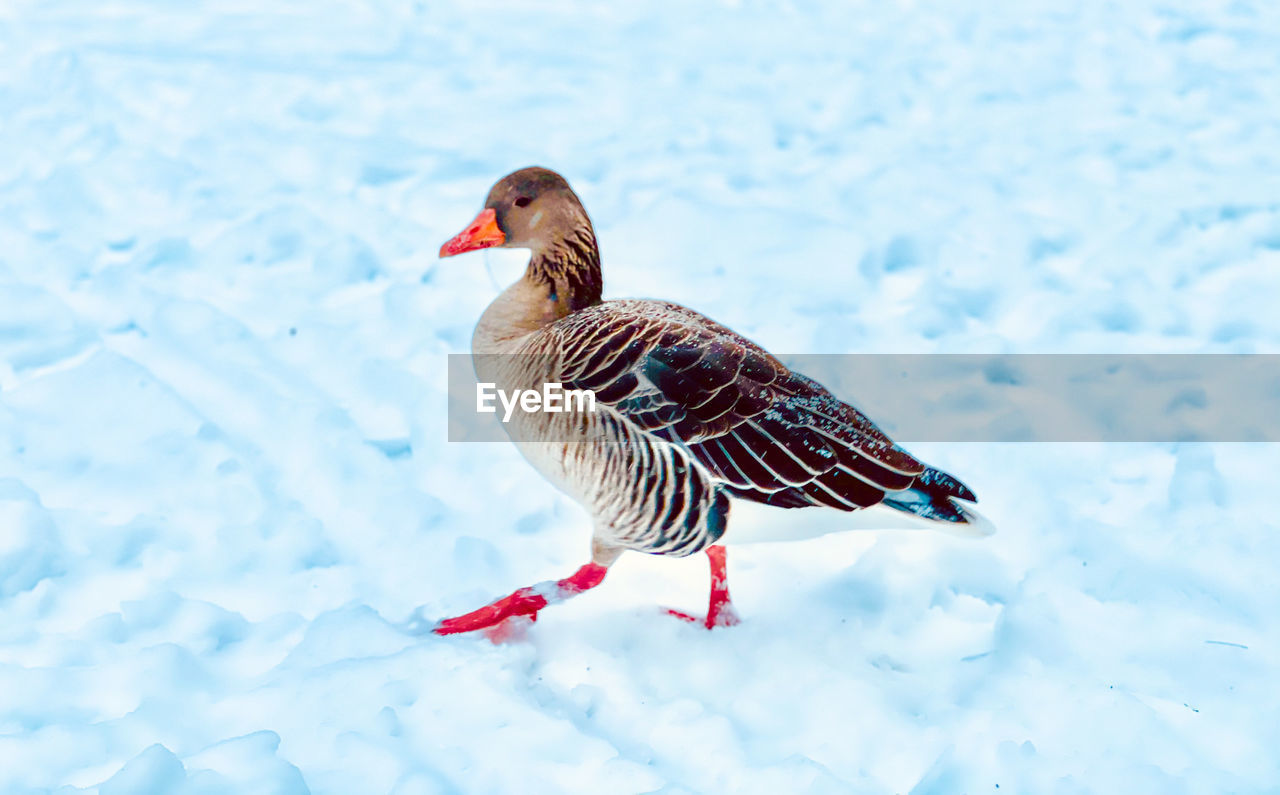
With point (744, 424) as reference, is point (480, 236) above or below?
above

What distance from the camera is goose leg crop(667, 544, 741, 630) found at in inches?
111

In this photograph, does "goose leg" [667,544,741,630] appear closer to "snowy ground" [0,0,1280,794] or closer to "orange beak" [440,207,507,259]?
"snowy ground" [0,0,1280,794]

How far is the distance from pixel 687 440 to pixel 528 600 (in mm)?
724

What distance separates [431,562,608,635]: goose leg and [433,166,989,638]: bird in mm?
124

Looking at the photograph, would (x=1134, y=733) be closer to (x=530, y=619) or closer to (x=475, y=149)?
(x=530, y=619)

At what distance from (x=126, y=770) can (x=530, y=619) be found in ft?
3.55

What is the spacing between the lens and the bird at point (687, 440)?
8.09 feet

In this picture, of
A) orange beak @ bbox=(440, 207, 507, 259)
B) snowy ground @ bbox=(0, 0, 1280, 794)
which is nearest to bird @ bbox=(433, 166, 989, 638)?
orange beak @ bbox=(440, 207, 507, 259)

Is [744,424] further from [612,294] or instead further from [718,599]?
[612,294]

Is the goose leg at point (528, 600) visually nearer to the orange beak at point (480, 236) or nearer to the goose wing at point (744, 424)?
the goose wing at point (744, 424)

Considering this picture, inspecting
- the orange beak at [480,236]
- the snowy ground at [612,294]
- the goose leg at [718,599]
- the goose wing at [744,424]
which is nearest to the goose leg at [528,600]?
the snowy ground at [612,294]

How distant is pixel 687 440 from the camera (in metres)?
2.46

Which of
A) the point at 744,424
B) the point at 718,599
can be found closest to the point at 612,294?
the point at 718,599

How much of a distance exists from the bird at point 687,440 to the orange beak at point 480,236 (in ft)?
1.07
